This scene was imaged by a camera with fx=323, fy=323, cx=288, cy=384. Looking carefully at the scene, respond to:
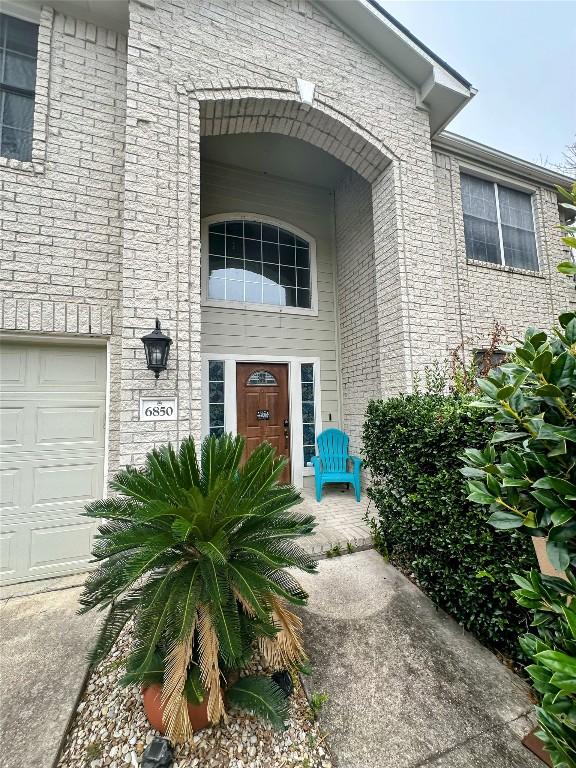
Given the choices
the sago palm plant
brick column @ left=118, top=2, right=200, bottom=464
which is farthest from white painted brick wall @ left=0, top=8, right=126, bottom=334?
the sago palm plant

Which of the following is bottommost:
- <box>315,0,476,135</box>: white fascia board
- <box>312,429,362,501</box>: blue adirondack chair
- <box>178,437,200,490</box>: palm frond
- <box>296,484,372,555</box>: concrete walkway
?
<box>296,484,372,555</box>: concrete walkway

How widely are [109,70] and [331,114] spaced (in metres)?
2.42

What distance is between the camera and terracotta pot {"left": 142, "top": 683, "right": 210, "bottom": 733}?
1529mm

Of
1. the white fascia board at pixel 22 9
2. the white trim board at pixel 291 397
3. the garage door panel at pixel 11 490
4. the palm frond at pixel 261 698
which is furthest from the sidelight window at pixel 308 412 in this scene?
the white fascia board at pixel 22 9

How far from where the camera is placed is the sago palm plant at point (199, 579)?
1.44 m

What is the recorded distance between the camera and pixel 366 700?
5.82 ft

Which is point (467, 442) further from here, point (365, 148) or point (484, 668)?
point (365, 148)

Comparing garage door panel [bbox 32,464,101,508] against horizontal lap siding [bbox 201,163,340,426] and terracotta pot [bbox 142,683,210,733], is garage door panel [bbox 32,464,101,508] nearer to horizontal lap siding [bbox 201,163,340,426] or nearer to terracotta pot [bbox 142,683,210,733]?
terracotta pot [bbox 142,683,210,733]

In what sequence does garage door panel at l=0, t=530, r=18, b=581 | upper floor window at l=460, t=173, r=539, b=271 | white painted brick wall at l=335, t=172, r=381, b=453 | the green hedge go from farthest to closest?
1. upper floor window at l=460, t=173, r=539, b=271
2. white painted brick wall at l=335, t=172, r=381, b=453
3. garage door panel at l=0, t=530, r=18, b=581
4. the green hedge

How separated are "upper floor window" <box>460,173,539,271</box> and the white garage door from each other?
5.72 metres

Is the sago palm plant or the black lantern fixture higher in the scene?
the black lantern fixture

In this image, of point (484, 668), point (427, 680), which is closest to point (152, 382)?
point (427, 680)

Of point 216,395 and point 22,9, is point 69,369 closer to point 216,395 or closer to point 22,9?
point 216,395

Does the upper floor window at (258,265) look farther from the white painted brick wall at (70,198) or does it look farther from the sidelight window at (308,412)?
the white painted brick wall at (70,198)
